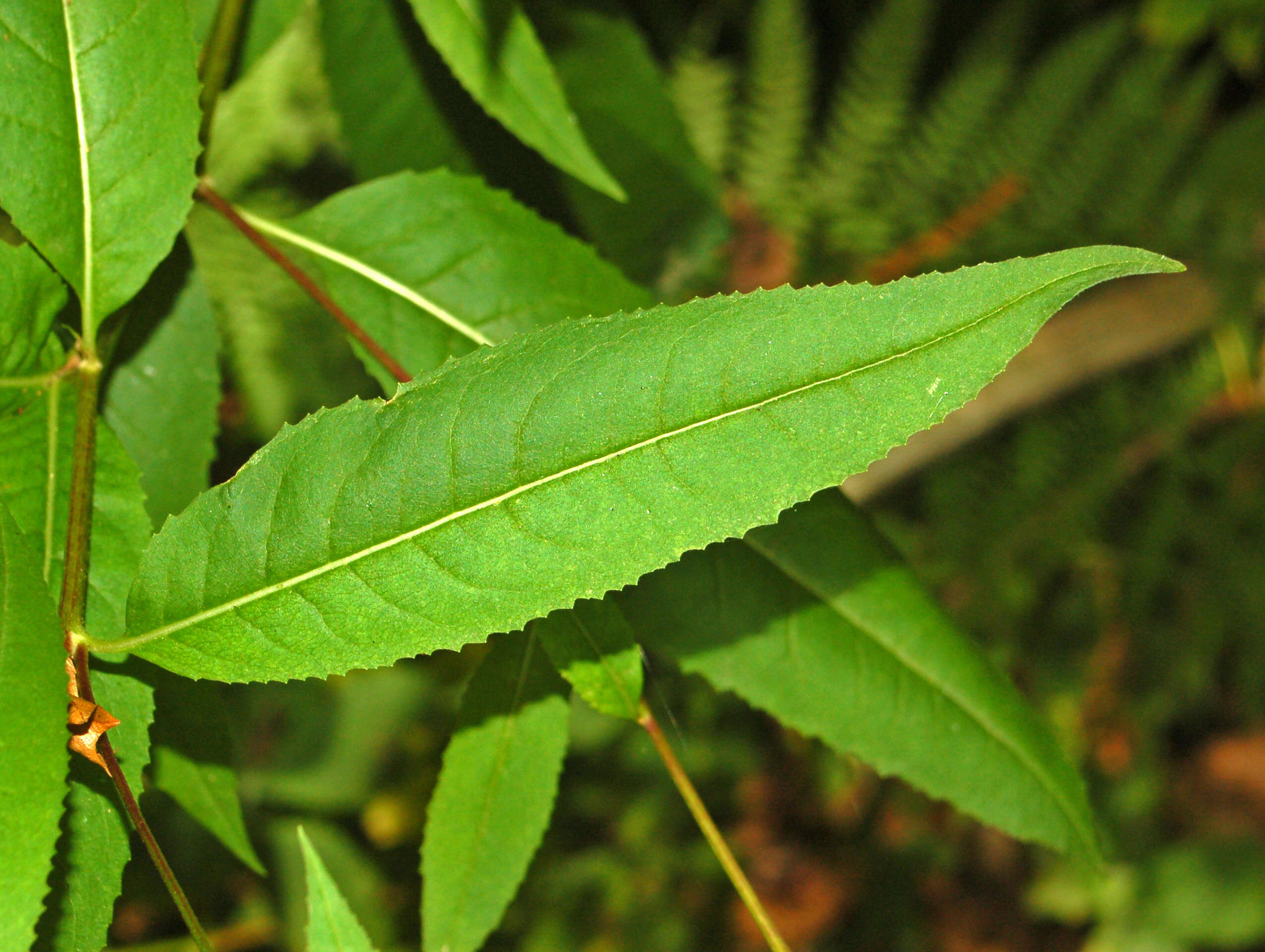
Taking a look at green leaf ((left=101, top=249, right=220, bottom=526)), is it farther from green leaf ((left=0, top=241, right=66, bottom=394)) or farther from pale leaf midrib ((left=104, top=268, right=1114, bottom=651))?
pale leaf midrib ((left=104, top=268, right=1114, bottom=651))

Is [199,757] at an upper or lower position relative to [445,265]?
lower

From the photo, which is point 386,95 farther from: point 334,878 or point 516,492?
point 334,878

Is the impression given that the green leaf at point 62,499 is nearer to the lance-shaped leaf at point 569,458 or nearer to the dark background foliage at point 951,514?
the lance-shaped leaf at point 569,458

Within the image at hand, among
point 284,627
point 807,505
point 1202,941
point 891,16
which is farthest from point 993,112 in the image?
point 284,627

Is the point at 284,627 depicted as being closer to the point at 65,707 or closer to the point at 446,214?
the point at 65,707

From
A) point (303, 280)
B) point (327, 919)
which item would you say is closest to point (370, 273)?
point (303, 280)

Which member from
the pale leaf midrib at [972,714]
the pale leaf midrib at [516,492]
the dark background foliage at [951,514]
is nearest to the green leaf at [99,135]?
the pale leaf midrib at [516,492]
